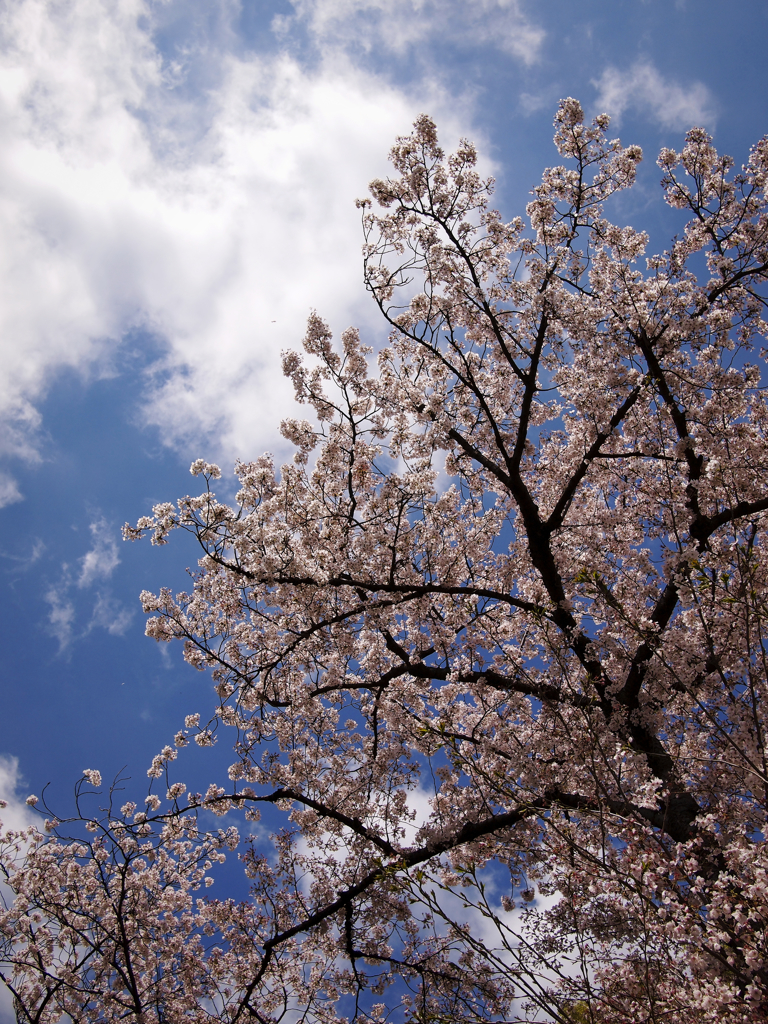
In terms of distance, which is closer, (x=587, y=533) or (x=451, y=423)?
(x=451, y=423)

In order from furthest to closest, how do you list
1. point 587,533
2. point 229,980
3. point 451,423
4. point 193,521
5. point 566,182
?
point 587,533
point 229,980
point 566,182
point 451,423
point 193,521

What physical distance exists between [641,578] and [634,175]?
660 cm

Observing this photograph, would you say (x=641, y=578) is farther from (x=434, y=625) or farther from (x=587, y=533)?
(x=434, y=625)

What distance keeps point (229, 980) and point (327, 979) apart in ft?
5.52

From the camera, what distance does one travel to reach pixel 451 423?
8.30 meters

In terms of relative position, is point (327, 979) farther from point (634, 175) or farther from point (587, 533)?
point (634, 175)

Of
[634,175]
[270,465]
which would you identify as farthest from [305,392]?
[634,175]

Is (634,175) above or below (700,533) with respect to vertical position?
above

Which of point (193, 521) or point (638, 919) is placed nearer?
point (638, 919)

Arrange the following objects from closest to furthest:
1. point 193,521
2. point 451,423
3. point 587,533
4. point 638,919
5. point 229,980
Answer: point 638,919 → point 193,521 → point 451,423 → point 229,980 → point 587,533

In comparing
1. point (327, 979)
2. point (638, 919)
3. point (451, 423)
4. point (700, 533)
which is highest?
point (451, 423)

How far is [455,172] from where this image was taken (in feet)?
29.9

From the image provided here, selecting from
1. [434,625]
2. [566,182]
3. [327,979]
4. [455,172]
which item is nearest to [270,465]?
[434,625]

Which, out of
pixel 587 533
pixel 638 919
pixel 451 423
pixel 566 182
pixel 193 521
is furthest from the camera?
pixel 587 533
